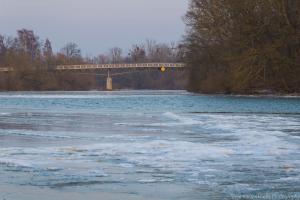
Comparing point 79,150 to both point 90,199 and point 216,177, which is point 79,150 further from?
point 90,199

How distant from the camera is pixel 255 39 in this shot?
67688 mm

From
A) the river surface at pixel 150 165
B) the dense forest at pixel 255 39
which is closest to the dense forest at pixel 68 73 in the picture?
the dense forest at pixel 255 39

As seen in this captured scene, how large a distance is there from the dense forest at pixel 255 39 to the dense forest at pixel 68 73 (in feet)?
151

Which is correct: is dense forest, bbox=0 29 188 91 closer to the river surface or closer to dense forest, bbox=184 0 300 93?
dense forest, bbox=184 0 300 93

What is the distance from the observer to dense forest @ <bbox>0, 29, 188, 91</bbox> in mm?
143000

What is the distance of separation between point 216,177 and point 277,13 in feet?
183

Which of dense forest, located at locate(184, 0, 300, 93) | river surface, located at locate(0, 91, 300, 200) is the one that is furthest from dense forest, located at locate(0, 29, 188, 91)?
river surface, located at locate(0, 91, 300, 200)

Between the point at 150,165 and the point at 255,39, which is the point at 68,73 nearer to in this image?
the point at 255,39

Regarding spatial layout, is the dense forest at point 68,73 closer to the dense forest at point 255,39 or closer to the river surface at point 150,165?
the dense forest at point 255,39

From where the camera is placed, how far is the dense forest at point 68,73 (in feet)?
469

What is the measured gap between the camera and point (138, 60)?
175625 mm

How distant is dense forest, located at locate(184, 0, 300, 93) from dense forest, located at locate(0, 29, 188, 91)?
46077mm

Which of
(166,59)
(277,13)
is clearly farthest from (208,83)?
(166,59)

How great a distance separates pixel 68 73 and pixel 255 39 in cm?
8974
